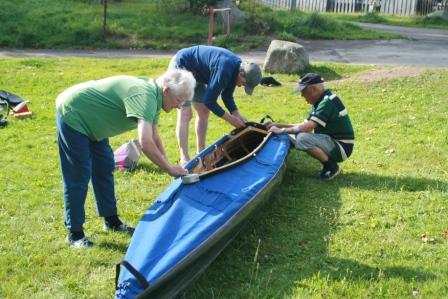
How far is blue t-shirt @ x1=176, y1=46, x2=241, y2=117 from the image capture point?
6504 millimetres

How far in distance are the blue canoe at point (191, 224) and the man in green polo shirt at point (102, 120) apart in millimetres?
346

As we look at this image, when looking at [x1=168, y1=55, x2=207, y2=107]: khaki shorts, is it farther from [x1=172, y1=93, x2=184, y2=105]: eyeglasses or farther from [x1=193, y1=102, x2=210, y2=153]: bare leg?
[x1=172, y1=93, x2=184, y2=105]: eyeglasses

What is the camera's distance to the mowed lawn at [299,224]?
4703 millimetres

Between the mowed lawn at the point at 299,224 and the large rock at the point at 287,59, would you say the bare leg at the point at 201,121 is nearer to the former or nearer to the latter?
the mowed lawn at the point at 299,224

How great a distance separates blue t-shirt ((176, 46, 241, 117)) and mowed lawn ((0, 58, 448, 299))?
1.22 meters

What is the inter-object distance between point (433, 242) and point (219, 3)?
17004mm

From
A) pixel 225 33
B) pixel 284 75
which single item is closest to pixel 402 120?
pixel 284 75

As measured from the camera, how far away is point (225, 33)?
770 inches

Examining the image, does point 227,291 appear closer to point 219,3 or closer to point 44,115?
point 44,115

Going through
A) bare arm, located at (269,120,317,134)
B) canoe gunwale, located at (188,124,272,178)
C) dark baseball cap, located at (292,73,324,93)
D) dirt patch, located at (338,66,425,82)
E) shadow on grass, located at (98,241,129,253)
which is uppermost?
dark baseball cap, located at (292,73,324,93)

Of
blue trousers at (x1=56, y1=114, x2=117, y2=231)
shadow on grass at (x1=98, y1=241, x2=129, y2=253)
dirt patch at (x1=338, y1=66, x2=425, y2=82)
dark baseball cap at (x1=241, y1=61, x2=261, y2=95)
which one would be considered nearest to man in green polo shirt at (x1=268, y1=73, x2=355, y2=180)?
dark baseball cap at (x1=241, y1=61, x2=261, y2=95)

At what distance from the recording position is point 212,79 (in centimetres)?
658

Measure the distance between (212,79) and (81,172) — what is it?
7.10 ft

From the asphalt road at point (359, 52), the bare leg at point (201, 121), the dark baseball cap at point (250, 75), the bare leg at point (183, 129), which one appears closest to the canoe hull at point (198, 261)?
the dark baseball cap at point (250, 75)
